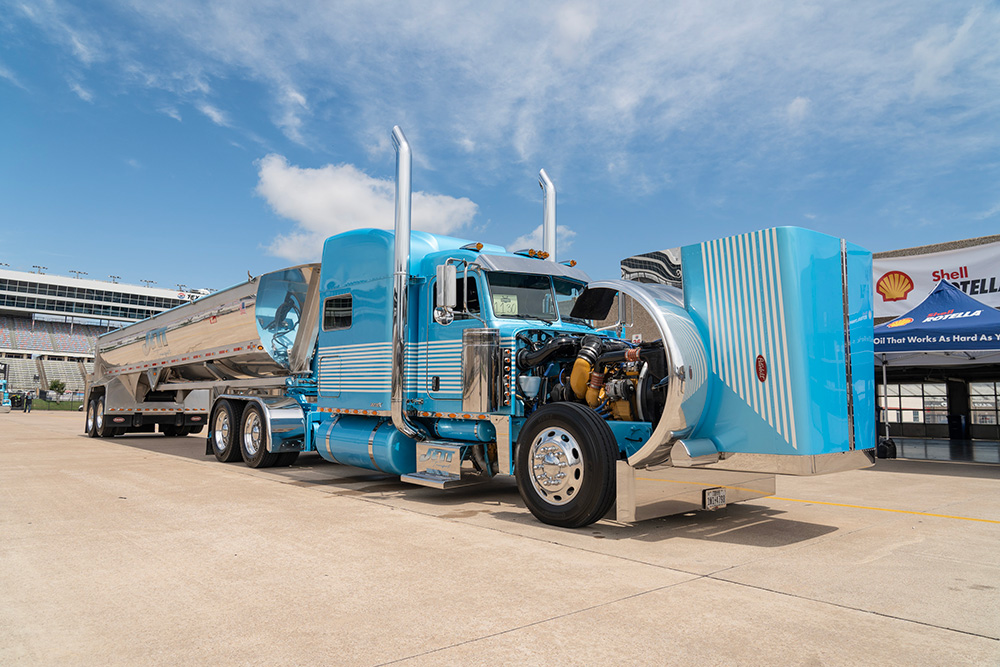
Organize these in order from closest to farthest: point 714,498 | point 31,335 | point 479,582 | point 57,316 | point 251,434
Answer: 1. point 479,582
2. point 714,498
3. point 251,434
4. point 31,335
5. point 57,316

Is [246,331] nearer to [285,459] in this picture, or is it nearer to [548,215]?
[285,459]

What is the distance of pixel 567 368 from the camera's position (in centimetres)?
706

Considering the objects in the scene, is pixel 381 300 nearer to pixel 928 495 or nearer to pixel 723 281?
pixel 723 281

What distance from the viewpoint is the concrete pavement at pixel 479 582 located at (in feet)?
10.7

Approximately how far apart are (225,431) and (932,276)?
54.9ft

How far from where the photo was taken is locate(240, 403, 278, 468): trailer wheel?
10.9 meters

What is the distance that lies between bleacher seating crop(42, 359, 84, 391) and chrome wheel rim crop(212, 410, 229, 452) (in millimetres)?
79431

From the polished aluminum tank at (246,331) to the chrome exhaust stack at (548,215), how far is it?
3.73 m

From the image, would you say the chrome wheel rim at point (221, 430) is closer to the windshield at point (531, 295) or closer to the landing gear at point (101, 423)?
the windshield at point (531, 295)

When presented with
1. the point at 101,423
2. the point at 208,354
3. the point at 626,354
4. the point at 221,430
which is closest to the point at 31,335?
the point at 101,423

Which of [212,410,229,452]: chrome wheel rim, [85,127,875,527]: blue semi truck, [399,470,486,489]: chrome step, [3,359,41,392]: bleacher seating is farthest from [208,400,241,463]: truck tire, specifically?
[3,359,41,392]: bleacher seating

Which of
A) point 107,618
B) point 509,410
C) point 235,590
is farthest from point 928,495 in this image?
point 107,618

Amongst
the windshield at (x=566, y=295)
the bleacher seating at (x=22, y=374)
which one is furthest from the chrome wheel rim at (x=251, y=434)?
the bleacher seating at (x=22, y=374)

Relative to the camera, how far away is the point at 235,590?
4.18 m
